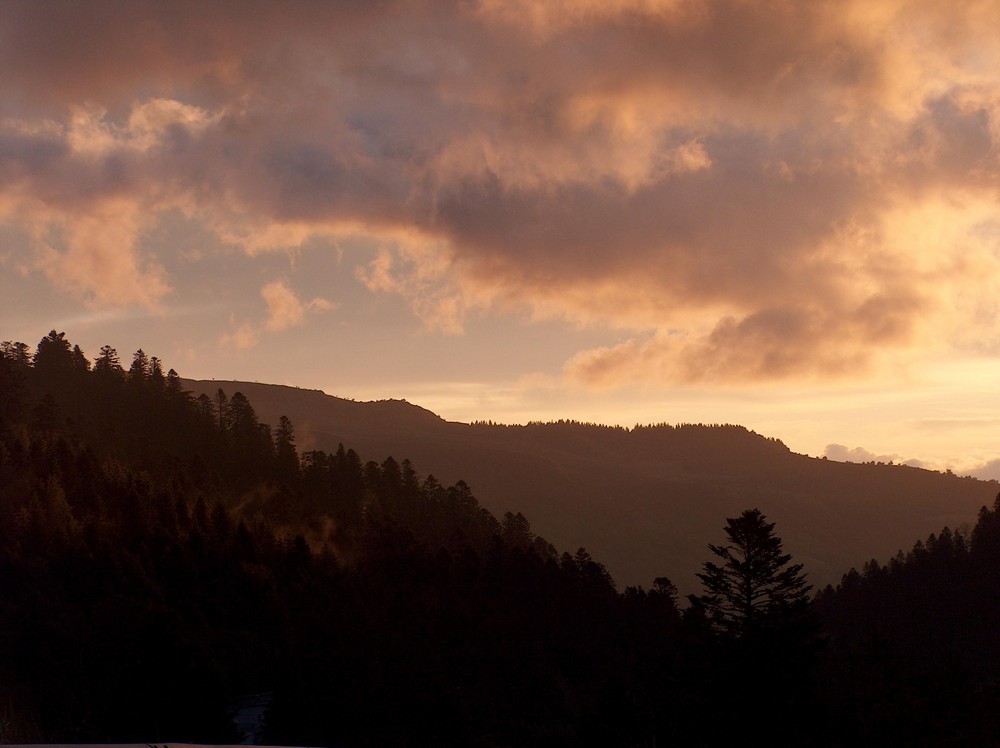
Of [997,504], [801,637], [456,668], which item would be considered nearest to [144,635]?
[801,637]

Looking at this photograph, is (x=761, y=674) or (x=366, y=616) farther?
(x=366, y=616)

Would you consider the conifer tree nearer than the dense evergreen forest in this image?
No

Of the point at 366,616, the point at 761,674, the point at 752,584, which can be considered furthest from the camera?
the point at 366,616

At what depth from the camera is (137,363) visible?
179375 millimetres

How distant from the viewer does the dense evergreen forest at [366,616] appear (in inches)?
1694

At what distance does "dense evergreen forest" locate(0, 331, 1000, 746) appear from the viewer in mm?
43031

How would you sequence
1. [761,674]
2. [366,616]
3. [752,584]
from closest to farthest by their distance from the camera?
[761,674], [752,584], [366,616]

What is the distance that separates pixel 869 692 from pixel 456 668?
4179 centimetres

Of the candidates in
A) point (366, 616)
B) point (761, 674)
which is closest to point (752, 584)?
point (761, 674)

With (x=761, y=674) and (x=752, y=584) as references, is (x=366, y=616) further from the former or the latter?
(x=761, y=674)

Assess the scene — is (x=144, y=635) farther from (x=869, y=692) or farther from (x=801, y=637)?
→ (x=869, y=692)

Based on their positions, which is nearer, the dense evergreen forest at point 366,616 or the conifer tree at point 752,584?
the dense evergreen forest at point 366,616

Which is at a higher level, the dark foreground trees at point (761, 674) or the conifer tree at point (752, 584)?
the conifer tree at point (752, 584)

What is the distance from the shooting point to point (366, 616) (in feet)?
303
